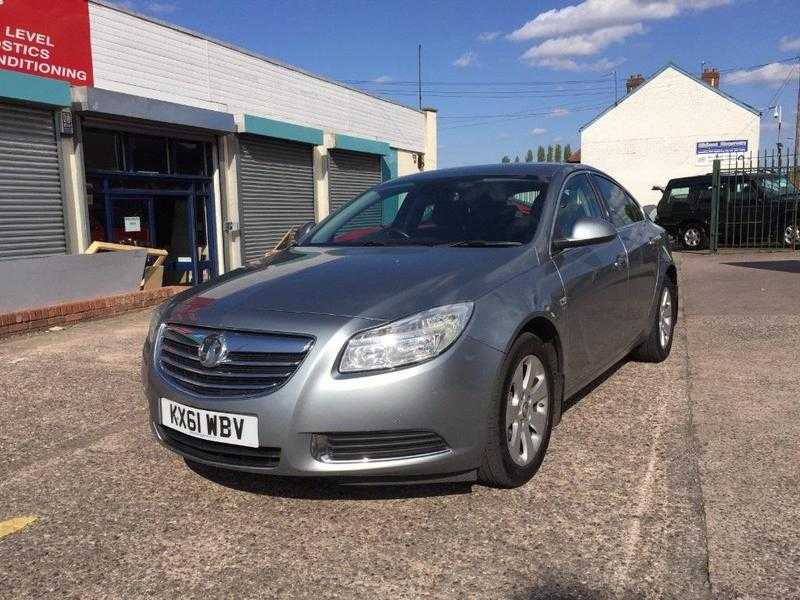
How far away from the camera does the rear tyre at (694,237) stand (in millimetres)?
17719

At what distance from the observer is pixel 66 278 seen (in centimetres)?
853

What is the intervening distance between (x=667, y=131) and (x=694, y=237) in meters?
19.0

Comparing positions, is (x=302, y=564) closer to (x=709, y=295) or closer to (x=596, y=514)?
(x=596, y=514)

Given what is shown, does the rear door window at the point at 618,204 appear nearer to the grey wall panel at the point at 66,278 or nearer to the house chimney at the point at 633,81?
the grey wall panel at the point at 66,278

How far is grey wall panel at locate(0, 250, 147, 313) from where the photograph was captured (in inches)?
309

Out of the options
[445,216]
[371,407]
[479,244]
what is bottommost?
[371,407]

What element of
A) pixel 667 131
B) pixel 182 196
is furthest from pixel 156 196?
pixel 667 131

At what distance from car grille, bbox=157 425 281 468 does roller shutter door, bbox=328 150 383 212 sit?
13186 mm

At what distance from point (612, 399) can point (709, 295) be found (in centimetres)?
564

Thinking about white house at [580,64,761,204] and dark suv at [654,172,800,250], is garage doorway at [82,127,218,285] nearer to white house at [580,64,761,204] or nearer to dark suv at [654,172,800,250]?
dark suv at [654,172,800,250]

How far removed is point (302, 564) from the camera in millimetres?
2561

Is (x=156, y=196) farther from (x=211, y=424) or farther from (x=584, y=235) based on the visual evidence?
(x=211, y=424)

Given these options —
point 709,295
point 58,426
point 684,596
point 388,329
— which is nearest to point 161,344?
point 388,329

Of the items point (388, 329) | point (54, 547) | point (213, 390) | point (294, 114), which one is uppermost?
point (294, 114)
